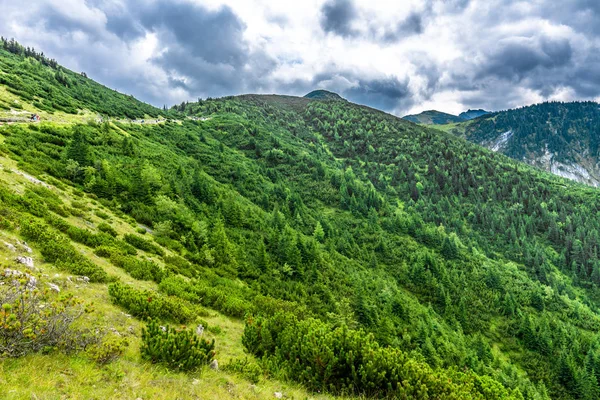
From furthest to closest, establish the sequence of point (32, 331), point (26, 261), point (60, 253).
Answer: point (60, 253) < point (26, 261) < point (32, 331)

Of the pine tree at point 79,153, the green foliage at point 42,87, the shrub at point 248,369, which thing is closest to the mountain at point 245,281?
the shrub at point 248,369

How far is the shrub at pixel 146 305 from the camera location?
12641 mm

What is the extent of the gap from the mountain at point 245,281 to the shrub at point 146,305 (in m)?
0.09

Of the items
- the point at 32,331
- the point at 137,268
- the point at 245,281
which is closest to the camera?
the point at 32,331

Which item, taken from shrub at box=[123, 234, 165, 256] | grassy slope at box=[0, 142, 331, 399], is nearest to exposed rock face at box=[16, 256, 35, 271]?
grassy slope at box=[0, 142, 331, 399]

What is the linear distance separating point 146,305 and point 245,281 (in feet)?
55.9

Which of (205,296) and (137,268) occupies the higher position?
(137,268)

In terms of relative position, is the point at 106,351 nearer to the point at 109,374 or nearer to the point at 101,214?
the point at 109,374

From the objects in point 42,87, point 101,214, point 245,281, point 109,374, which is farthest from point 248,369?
point 42,87

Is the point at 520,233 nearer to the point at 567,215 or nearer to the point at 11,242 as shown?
the point at 567,215

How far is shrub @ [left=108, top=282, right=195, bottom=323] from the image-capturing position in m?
12.6

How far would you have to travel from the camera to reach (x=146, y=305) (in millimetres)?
12922

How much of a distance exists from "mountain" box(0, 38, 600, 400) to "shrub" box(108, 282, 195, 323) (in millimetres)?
91

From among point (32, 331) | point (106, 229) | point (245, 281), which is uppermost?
point (32, 331)
